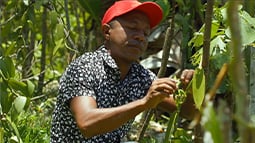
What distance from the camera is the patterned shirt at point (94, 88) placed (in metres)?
2.52

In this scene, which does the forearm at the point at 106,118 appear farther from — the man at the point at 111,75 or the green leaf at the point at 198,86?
the green leaf at the point at 198,86

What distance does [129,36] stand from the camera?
8.32ft

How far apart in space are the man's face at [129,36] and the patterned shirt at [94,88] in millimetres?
68

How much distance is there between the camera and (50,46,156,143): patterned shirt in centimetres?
252

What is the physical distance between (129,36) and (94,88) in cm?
24

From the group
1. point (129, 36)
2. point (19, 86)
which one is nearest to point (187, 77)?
point (129, 36)

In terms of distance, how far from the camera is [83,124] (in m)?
2.29

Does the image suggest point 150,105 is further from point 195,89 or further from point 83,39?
point 83,39

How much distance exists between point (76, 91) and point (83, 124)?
21cm

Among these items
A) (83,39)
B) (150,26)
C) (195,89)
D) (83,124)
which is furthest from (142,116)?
(195,89)

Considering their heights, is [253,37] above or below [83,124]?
above

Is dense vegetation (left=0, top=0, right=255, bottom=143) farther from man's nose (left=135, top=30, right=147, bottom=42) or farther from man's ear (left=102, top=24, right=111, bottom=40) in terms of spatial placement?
man's ear (left=102, top=24, right=111, bottom=40)

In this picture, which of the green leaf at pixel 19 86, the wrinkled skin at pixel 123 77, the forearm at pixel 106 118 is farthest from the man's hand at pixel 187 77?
the green leaf at pixel 19 86

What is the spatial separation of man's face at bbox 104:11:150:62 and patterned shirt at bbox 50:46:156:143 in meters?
0.07
